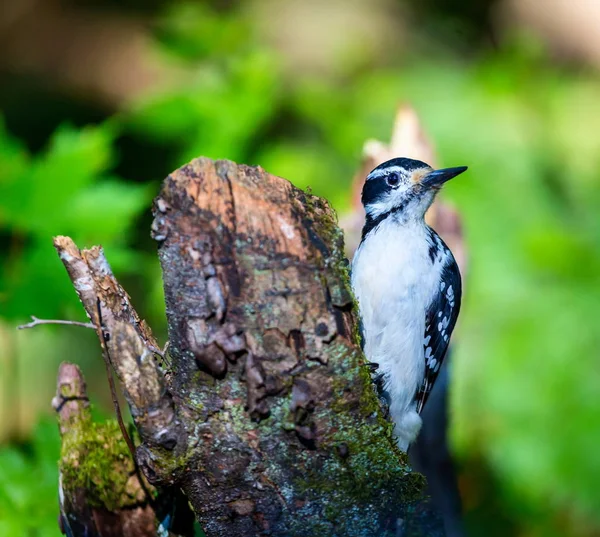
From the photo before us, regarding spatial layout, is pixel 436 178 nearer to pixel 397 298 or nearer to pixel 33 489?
pixel 397 298

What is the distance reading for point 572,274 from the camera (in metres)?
6.02

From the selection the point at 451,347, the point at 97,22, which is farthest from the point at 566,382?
the point at 97,22

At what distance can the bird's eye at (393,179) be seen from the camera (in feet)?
9.90

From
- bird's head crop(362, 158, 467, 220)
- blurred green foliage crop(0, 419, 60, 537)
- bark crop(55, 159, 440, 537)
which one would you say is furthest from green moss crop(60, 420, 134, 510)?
bird's head crop(362, 158, 467, 220)

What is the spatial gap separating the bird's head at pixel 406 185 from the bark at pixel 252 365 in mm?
826

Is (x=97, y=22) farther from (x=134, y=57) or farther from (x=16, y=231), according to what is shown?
(x=16, y=231)

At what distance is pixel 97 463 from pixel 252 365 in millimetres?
831

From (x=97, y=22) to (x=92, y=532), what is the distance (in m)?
7.56

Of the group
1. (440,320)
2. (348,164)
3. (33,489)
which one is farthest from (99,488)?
(348,164)

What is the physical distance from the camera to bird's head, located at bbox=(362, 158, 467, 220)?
2.96 m

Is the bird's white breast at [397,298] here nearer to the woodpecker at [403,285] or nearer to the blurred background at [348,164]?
the woodpecker at [403,285]

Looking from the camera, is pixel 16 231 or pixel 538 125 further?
pixel 538 125

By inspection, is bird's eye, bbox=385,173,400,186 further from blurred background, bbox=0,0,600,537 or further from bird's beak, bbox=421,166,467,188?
blurred background, bbox=0,0,600,537

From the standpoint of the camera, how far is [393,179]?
3.03 metres
